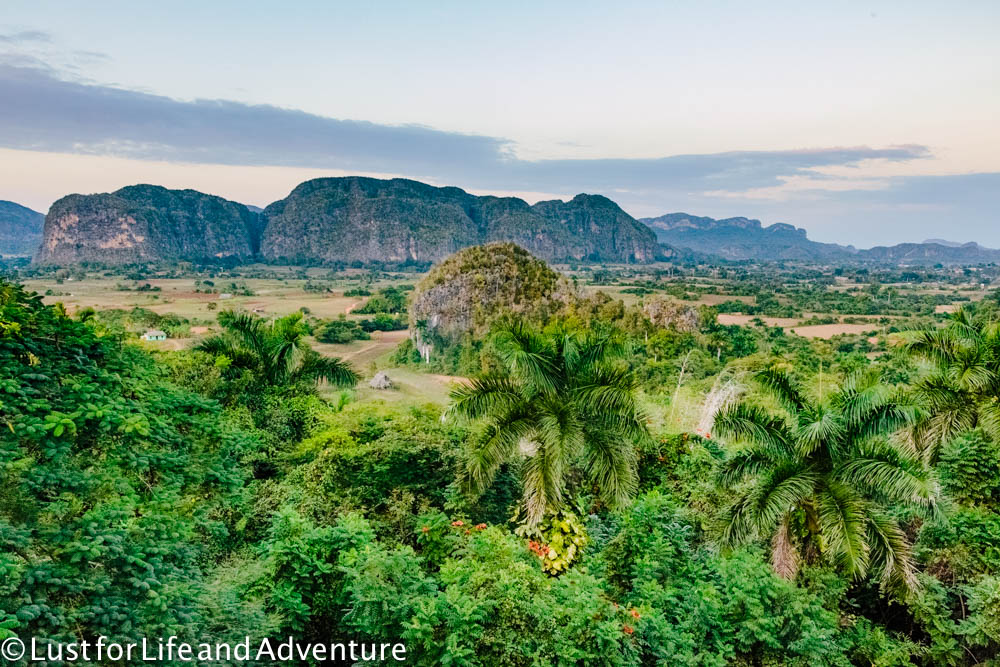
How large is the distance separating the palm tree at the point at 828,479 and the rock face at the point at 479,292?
3392 centimetres

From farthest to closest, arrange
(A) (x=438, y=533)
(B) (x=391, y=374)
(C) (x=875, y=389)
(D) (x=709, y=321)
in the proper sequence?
(D) (x=709, y=321), (B) (x=391, y=374), (A) (x=438, y=533), (C) (x=875, y=389)

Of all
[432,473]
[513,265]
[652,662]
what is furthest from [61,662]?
[513,265]

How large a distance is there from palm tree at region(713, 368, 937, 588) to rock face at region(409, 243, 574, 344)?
33.9 m

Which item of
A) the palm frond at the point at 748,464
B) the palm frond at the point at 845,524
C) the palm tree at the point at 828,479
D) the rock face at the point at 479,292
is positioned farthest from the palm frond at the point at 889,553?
the rock face at the point at 479,292

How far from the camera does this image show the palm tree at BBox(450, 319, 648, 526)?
8.30m

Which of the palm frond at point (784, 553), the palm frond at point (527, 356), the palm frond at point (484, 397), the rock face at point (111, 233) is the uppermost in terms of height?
the rock face at point (111, 233)

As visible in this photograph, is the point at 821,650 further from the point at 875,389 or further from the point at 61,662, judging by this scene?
the point at 61,662

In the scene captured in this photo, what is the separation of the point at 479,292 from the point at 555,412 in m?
36.1

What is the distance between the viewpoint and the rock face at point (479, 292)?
43312 mm

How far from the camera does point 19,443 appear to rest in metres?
5.02

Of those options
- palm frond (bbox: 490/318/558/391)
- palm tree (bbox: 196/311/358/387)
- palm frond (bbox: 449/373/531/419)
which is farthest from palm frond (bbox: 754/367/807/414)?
palm tree (bbox: 196/311/358/387)

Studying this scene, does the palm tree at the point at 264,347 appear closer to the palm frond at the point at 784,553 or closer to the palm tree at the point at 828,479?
the palm tree at the point at 828,479

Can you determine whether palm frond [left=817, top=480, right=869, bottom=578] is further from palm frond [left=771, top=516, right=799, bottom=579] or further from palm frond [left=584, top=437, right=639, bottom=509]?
palm frond [left=584, top=437, right=639, bottom=509]

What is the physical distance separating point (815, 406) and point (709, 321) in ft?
145
